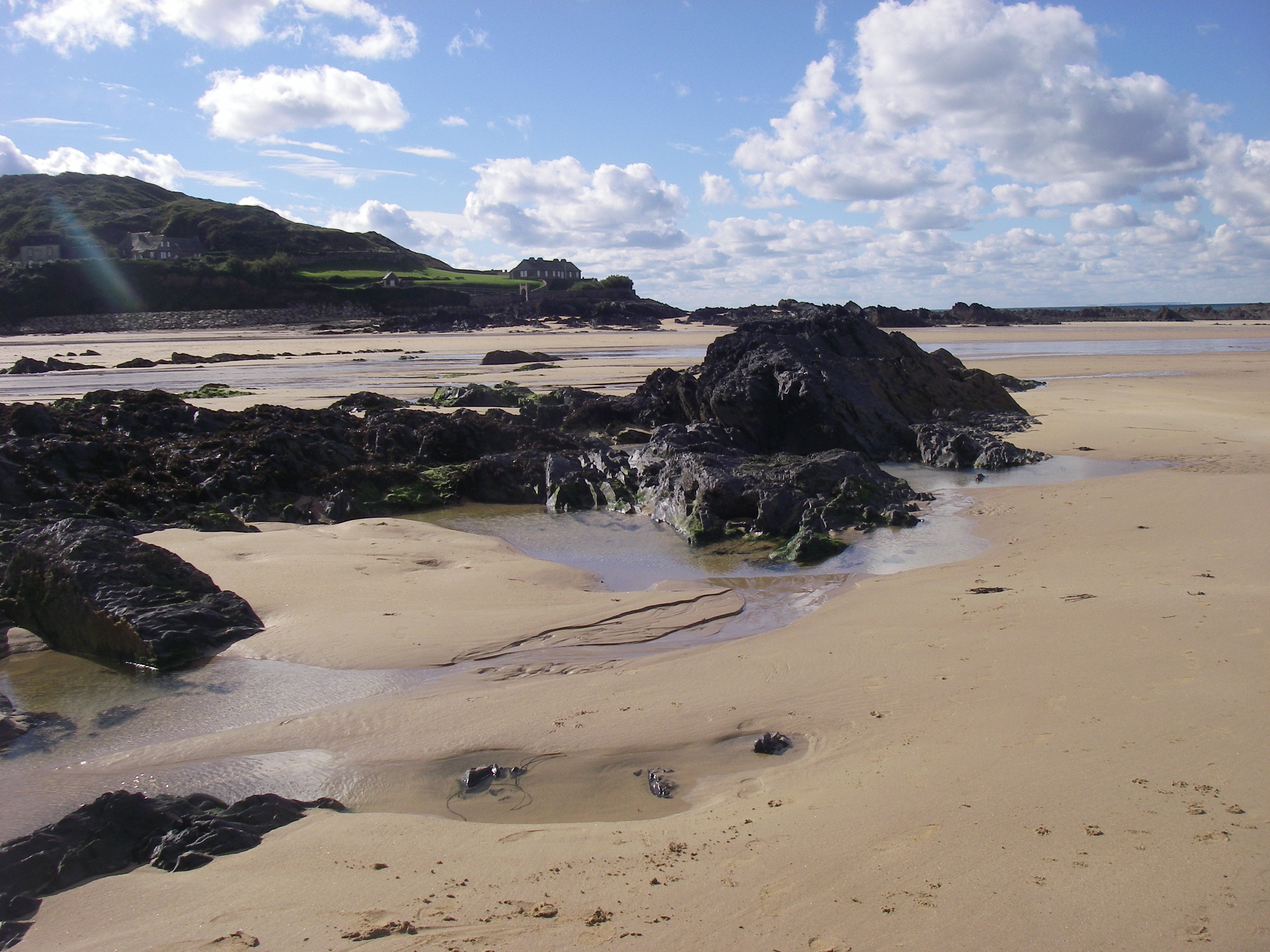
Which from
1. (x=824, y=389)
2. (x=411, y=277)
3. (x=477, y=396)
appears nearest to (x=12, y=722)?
(x=824, y=389)

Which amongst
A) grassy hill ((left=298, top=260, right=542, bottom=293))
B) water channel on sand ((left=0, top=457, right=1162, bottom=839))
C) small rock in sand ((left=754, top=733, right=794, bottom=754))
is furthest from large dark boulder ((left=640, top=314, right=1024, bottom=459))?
grassy hill ((left=298, top=260, right=542, bottom=293))

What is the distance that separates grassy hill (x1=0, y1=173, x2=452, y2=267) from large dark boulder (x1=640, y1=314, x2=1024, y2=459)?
83.2 metres

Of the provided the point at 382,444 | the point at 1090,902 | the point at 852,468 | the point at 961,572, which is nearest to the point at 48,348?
the point at 382,444

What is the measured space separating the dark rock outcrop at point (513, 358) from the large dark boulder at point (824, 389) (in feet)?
50.1

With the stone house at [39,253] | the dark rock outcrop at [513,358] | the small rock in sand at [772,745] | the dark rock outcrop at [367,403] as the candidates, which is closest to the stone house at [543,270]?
the stone house at [39,253]

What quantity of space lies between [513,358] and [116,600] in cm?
2724

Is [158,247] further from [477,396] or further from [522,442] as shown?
[522,442]

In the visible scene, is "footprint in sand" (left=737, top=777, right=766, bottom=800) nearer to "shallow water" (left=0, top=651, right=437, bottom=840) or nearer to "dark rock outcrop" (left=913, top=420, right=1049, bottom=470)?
"shallow water" (left=0, top=651, right=437, bottom=840)

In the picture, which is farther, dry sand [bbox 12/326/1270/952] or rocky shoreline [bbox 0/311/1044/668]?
rocky shoreline [bbox 0/311/1044/668]

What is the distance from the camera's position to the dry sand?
262cm

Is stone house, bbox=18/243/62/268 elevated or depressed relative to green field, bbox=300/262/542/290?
elevated

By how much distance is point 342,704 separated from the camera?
193 inches

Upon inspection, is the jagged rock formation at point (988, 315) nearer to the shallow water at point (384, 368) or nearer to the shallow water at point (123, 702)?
the shallow water at point (384, 368)

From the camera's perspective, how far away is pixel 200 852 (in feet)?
10.7
